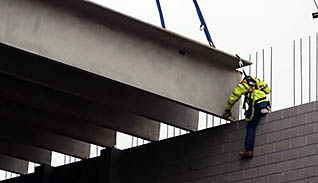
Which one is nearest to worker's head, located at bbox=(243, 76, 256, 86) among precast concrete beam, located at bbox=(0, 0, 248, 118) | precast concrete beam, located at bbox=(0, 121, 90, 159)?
precast concrete beam, located at bbox=(0, 0, 248, 118)

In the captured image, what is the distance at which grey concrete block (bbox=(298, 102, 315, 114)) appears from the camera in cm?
2026

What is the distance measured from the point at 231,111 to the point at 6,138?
7.61m

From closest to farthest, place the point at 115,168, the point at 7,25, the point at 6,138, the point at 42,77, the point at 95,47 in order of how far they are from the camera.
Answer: the point at 7,25
the point at 95,47
the point at 42,77
the point at 115,168
the point at 6,138

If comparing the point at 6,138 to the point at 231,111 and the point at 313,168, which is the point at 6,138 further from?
the point at 313,168

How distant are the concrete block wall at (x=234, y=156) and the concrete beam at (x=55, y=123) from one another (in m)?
1.48

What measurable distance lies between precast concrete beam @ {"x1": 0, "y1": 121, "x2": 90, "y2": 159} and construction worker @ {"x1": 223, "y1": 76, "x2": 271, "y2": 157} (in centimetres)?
711

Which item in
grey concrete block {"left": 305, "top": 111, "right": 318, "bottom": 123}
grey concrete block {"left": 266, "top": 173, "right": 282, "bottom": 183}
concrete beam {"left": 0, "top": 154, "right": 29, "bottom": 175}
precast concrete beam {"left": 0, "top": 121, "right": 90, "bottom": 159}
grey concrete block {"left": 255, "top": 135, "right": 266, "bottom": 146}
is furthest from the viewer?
concrete beam {"left": 0, "top": 154, "right": 29, "bottom": 175}

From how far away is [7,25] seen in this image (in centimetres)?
1938

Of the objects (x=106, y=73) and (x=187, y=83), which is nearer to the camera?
(x=106, y=73)

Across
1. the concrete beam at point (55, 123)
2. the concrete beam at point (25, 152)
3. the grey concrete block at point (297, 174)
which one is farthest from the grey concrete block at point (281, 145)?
the concrete beam at point (25, 152)

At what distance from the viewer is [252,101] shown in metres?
21.8

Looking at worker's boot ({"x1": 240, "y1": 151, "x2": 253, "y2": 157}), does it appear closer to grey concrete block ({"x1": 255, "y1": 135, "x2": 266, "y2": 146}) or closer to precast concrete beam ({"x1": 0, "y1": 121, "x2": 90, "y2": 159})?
grey concrete block ({"x1": 255, "y1": 135, "x2": 266, "y2": 146})

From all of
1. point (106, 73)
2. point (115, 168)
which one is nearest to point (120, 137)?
point (115, 168)

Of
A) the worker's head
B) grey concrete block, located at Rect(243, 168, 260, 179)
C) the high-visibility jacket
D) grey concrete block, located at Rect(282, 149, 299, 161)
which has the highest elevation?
the worker's head
